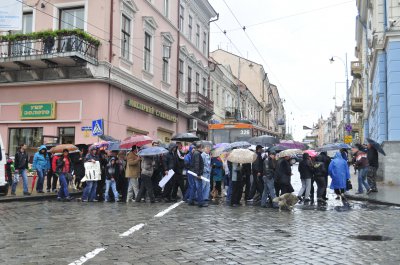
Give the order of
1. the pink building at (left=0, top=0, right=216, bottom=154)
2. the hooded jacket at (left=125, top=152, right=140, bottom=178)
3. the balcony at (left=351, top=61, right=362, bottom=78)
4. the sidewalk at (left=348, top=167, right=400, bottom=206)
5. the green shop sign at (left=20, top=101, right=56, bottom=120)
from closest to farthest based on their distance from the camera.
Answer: the hooded jacket at (left=125, top=152, right=140, bottom=178), the sidewalk at (left=348, top=167, right=400, bottom=206), the pink building at (left=0, top=0, right=216, bottom=154), the green shop sign at (left=20, top=101, right=56, bottom=120), the balcony at (left=351, top=61, right=362, bottom=78)

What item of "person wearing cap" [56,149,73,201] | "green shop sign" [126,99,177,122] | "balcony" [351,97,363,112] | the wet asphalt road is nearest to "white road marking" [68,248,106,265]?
the wet asphalt road

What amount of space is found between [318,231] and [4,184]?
1001cm

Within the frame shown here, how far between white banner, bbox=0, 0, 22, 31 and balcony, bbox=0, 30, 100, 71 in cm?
347

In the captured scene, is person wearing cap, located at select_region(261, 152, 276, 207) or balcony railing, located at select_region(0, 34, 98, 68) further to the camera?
balcony railing, located at select_region(0, 34, 98, 68)

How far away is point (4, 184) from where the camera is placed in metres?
14.2

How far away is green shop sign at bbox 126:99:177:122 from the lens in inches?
910

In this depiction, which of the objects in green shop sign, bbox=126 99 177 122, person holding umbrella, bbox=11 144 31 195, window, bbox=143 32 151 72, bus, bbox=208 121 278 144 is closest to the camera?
person holding umbrella, bbox=11 144 31 195

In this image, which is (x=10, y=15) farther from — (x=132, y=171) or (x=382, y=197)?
(x=382, y=197)

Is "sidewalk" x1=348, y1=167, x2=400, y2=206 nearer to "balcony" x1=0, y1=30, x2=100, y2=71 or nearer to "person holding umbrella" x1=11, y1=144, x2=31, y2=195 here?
"person holding umbrella" x1=11, y1=144, x2=31, y2=195

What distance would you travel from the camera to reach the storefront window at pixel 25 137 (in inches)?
844

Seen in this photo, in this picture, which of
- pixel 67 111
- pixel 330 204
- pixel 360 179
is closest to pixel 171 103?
pixel 67 111

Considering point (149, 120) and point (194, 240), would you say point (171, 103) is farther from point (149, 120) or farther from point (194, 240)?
point (194, 240)

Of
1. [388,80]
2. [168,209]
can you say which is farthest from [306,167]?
[388,80]

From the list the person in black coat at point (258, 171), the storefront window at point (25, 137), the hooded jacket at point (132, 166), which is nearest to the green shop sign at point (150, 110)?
the storefront window at point (25, 137)
